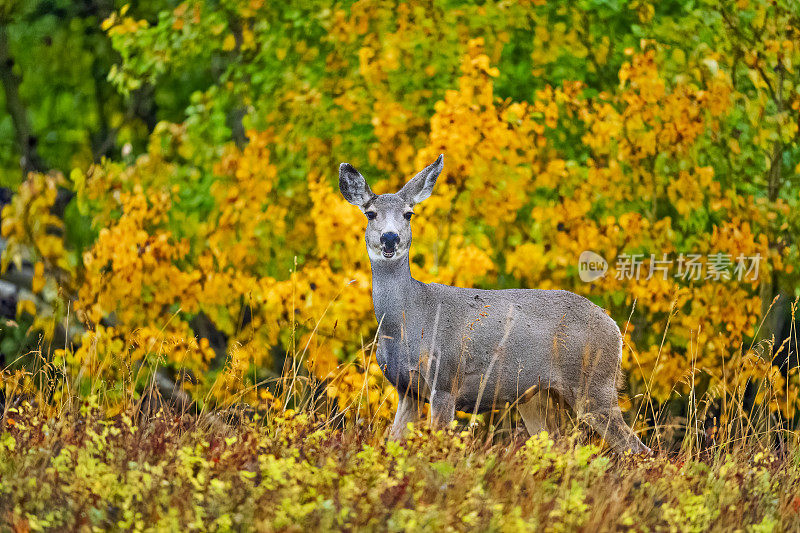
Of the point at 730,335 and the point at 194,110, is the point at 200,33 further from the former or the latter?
the point at 730,335

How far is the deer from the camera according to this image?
5914 millimetres

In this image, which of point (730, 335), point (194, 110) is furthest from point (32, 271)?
point (730, 335)

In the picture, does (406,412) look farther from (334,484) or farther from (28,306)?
(28,306)

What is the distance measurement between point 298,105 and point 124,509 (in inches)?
187

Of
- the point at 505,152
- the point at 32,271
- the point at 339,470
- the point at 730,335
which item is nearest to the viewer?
the point at 339,470

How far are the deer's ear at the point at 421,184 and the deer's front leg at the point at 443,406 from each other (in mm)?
1172

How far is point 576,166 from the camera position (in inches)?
306

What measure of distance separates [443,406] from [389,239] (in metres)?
1.04

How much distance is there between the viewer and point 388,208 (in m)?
5.88

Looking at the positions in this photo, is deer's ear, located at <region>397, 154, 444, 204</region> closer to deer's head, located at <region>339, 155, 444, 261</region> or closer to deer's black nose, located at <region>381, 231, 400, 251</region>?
deer's head, located at <region>339, 155, 444, 261</region>

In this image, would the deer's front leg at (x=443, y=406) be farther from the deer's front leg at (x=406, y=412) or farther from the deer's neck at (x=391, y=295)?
the deer's neck at (x=391, y=295)

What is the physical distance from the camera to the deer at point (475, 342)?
5.91 m

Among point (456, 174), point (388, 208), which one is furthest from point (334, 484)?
point (456, 174)

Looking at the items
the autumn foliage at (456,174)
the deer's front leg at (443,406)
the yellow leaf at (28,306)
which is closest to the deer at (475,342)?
the deer's front leg at (443,406)
